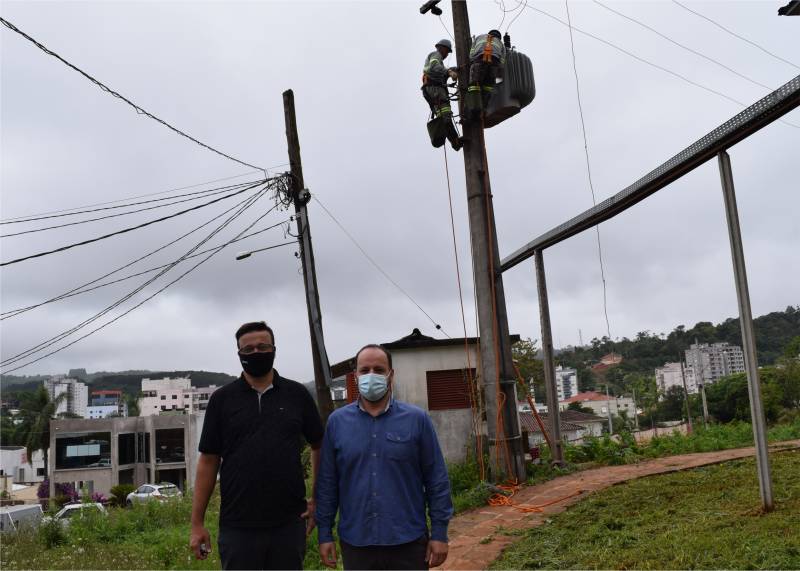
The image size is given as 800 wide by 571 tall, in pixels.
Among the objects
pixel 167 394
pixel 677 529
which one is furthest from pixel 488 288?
pixel 167 394

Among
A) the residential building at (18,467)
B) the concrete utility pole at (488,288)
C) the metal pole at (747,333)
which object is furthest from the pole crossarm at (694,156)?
the residential building at (18,467)

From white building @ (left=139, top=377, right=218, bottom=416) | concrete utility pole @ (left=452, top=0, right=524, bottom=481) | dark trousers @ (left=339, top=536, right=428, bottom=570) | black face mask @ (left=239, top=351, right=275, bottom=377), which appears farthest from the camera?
white building @ (left=139, top=377, right=218, bottom=416)

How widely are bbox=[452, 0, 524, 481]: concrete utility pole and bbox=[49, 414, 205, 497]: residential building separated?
4288cm

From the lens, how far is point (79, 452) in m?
47.7

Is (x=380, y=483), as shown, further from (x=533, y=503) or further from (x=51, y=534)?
(x=51, y=534)

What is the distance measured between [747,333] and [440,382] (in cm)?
893

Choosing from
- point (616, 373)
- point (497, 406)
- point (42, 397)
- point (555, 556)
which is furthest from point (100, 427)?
point (616, 373)

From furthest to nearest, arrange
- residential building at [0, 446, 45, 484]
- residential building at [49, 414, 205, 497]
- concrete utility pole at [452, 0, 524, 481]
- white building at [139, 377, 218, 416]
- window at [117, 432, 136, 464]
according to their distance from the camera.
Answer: white building at [139, 377, 218, 416]
residential building at [0, 446, 45, 484]
window at [117, 432, 136, 464]
residential building at [49, 414, 205, 497]
concrete utility pole at [452, 0, 524, 481]

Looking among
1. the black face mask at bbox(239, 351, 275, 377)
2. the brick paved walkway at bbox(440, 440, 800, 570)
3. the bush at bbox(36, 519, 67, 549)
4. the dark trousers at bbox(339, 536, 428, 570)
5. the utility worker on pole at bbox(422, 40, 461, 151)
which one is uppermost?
the utility worker on pole at bbox(422, 40, 461, 151)

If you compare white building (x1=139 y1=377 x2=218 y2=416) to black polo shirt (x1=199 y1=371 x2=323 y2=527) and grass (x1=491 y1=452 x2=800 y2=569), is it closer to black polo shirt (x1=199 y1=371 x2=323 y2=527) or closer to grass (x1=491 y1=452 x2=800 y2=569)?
grass (x1=491 y1=452 x2=800 y2=569)

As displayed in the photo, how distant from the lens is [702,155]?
19.8ft

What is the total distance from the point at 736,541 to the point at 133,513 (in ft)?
36.6

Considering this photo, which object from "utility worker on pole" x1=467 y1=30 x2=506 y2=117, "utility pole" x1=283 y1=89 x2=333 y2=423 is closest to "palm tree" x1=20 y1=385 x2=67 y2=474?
"utility pole" x1=283 y1=89 x2=333 y2=423

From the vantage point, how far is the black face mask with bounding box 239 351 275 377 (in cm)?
348
